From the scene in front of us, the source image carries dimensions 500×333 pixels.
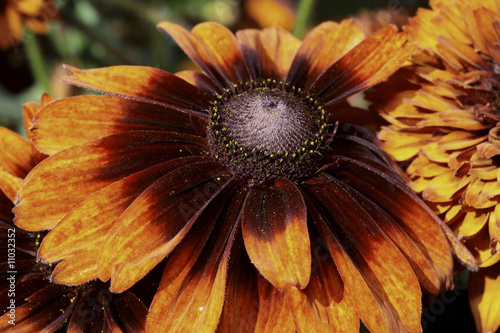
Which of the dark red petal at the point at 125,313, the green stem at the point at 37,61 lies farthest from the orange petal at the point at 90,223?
the green stem at the point at 37,61

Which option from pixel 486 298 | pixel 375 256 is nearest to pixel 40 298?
pixel 375 256

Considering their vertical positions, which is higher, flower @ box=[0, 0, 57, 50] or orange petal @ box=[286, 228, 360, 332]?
flower @ box=[0, 0, 57, 50]

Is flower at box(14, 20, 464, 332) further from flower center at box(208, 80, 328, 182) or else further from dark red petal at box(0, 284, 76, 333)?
dark red petal at box(0, 284, 76, 333)

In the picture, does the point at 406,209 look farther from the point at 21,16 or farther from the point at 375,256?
the point at 21,16

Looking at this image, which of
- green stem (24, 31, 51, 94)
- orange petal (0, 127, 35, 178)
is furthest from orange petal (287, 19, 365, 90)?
green stem (24, 31, 51, 94)

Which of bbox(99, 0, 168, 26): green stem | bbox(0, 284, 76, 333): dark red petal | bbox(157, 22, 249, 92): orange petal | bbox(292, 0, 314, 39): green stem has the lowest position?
bbox(0, 284, 76, 333): dark red petal

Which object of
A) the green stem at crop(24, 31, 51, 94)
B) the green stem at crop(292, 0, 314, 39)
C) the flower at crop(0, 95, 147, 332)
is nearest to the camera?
the flower at crop(0, 95, 147, 332)

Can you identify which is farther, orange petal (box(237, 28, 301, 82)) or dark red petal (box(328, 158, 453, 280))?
orange petal (box(237, 28, 301, 82))
